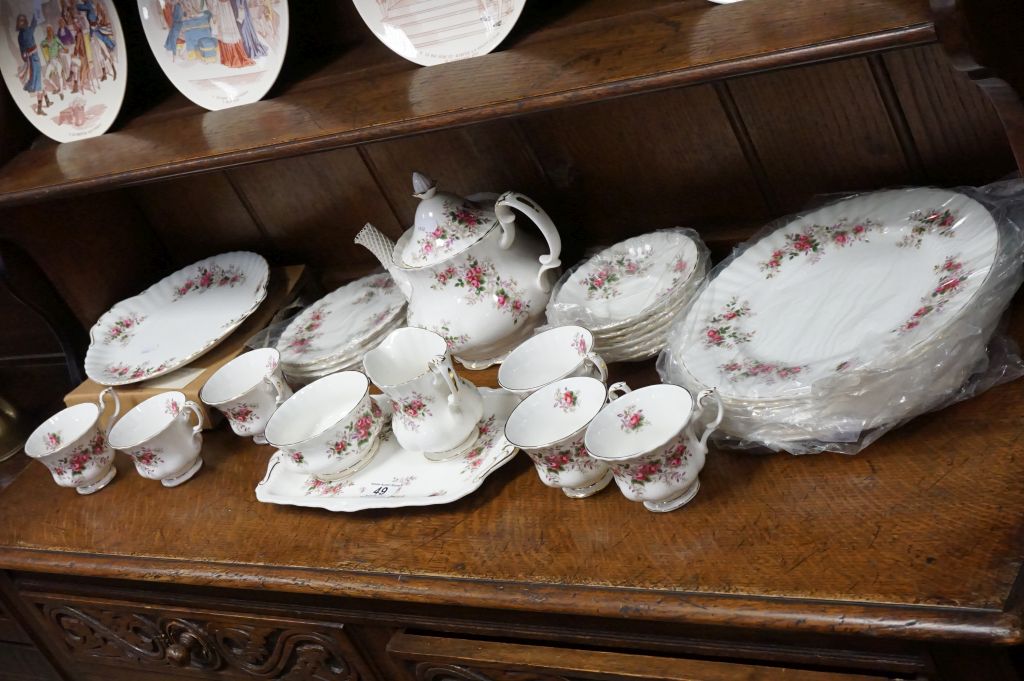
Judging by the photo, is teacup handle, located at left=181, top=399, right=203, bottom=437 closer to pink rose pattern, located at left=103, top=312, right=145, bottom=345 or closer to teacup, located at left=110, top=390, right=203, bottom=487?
teacup, located at left=110, top=390, right=203, bottom=487

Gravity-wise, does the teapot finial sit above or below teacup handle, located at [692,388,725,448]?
above

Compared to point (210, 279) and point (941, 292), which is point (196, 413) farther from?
point (941, 292)

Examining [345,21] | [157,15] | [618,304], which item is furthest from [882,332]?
[157,15]

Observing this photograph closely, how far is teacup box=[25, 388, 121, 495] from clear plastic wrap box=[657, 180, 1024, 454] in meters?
0.70

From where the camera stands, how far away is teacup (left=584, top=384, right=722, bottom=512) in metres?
0.89

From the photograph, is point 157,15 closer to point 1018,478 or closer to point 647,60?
point 647,60

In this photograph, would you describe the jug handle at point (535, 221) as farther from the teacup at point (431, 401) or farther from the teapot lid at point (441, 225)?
the teacup at point (431, 401)

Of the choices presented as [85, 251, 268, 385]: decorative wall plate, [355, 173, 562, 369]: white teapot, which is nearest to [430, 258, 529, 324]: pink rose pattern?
[355, 173, 562, 369]: white teapot

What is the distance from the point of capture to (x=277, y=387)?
4.03 feet

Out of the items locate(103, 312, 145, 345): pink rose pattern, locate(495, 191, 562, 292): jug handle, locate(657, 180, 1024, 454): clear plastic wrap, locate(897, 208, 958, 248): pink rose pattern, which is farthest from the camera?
locate(103, 312, 145, 345): pink rose pattern

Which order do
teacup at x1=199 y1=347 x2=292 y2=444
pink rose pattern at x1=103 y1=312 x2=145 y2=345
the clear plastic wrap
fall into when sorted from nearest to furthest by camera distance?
the clear plastic wrap
teacup at x1=199 y1=347 x2=292 y2=444
pink rose pattern at x1=103 y1=312 x2=145 y2=345

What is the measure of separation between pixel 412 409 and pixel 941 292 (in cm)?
50

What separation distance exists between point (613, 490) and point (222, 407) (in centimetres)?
49

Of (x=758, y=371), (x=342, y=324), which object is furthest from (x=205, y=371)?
(x=758, y=371)
